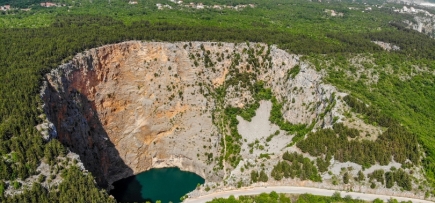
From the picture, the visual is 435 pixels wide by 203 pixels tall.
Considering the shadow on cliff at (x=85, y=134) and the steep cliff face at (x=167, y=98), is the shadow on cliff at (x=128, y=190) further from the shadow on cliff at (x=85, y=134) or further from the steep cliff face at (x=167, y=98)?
the steep cliff face at (x=167, y=98)

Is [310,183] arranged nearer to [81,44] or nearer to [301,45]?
[301,45]

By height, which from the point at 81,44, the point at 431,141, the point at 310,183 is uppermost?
the point at 81,44

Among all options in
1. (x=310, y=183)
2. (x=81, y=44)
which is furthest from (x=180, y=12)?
(x=310, y=183)

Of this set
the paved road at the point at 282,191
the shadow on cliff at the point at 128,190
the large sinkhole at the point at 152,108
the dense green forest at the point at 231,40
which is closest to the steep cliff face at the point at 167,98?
the large sinkhole at the point at 152,108

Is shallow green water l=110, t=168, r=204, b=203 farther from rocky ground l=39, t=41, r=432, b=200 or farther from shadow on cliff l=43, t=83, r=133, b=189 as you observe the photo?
shadow on cliff l=43, t=83, r=133, b=189

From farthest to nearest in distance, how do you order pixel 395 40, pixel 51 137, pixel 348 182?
1. pixel 395 40
2. pixel 348 182
3. pixel 51 137

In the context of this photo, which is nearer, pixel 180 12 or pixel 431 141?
pixel 431 141

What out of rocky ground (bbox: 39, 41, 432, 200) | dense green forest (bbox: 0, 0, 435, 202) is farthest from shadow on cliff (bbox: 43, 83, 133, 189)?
dense green forest (bbox: 0, 0, 435, 202)
